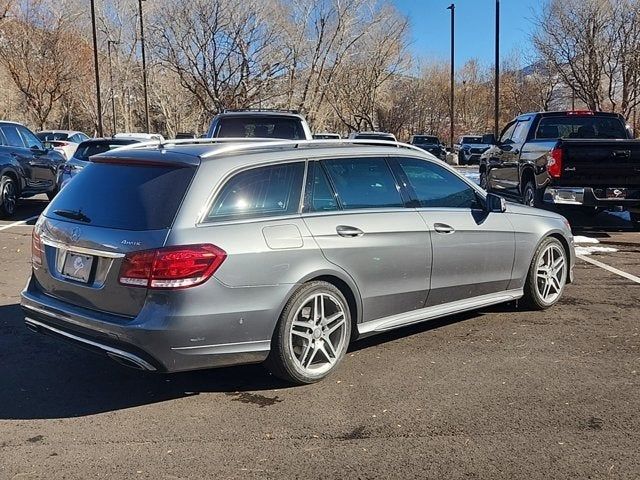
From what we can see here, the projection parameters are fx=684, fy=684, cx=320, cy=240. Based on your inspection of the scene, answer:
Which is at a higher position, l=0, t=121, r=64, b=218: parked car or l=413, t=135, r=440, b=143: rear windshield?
l=413, t=135, r=440, b=143: rear windshield

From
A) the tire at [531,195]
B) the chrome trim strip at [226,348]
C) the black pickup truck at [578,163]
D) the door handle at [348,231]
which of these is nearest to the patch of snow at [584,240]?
the black pickup truck at [578,163]

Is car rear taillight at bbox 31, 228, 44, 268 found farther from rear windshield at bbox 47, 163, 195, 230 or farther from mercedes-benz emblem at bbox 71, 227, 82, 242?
mercedes-benz emblem at bbox 71, 227, 82, 242

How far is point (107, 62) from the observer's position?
4722 cm

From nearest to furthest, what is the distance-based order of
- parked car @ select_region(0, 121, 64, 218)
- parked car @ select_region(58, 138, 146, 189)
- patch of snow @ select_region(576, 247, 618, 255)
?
patch of snow @ select_region(576, 247, 618, 255) → parked car @ select_region(58, 138, 146, 189) → parked car @ select_region(0, 121, 64, 218)

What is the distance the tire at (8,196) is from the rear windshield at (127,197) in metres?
8.76

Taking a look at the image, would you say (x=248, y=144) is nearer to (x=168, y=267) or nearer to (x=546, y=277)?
(x=168, y=267)

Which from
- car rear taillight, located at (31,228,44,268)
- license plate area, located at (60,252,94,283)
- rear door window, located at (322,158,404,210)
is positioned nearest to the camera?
license plate area, located at (60,252,94,283)

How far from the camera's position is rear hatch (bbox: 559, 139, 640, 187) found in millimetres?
10555

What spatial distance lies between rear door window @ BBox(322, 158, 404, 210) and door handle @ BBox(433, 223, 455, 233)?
35cm

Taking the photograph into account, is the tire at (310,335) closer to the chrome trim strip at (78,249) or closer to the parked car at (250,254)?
the parked car at (250,254)

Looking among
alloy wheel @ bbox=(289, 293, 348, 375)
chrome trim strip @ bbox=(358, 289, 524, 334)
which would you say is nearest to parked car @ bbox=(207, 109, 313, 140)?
chrome trim strip @ bbox=(358, 289, 524, 334)

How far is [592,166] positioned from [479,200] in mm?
5591

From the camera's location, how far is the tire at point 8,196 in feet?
41.4

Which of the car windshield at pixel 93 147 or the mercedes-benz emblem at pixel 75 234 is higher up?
the car windshield at pixel 93 147
